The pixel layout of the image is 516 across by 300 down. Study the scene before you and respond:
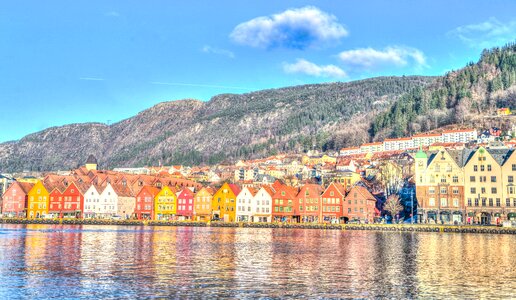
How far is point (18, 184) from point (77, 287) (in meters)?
113

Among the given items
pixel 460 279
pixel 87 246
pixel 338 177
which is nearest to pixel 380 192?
pixel 338 177

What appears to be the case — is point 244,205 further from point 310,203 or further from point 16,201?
point 16,201

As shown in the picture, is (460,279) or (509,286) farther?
(460,279)

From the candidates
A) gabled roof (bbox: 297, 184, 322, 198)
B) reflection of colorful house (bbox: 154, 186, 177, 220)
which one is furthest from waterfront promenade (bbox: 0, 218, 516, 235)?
reflection of colorful house (bbox: 154, 186, 177, 220)

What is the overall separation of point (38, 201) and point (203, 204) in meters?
40.3

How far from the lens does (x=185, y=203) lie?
12325 cm

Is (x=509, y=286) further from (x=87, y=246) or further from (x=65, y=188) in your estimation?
(x=65, y=188)

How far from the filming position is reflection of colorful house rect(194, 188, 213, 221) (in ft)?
393

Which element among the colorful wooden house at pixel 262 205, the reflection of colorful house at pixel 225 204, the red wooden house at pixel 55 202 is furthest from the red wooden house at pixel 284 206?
the red wooden house at pixel 55 202

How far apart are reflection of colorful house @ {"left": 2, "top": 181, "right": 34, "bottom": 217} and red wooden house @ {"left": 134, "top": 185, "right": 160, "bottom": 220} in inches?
1043

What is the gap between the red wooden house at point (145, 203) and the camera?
4983 inches

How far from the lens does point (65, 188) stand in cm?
13100

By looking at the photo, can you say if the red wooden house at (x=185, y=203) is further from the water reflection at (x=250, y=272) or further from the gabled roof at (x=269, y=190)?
the water reflection at (x=250, y=272)

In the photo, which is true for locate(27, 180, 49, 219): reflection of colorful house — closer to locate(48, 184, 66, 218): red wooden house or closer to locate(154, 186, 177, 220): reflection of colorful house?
locate(48, 184, 66, 218): red wooden house
